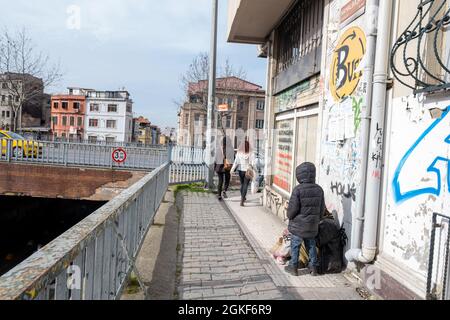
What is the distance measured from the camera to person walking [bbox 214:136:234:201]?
11195 mm

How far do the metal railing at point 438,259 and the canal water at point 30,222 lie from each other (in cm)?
1381

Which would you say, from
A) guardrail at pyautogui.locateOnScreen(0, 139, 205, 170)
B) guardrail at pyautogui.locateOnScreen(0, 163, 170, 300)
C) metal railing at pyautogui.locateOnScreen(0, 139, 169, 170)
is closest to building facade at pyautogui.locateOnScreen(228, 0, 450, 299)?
guardrail at pyautogui.locateOnScreen(0, 163, 170, 300)

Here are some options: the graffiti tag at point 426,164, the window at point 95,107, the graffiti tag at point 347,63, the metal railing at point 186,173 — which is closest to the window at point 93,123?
the window at point 95,107

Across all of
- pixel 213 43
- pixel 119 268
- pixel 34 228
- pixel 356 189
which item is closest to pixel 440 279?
pixel 356 189

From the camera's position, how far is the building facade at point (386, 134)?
3.38 metres

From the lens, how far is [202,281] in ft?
14.5

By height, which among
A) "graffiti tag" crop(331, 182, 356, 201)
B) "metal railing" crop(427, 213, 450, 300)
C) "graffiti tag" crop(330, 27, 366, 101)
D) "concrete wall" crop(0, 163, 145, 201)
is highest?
"graffiti tag" crop(330, 27, 366, 101)

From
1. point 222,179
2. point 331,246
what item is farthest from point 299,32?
point 331,246

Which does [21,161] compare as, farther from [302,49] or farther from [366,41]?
[366,41]

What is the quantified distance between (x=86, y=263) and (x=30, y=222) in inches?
746

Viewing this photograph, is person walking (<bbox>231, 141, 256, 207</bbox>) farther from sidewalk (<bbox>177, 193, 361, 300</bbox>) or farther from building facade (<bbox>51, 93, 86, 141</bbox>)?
building facade (<bbox>51, 93, 86, 141</bbox>)

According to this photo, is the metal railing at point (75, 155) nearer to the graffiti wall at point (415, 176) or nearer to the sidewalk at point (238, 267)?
the sidewalk at point (238, 267)

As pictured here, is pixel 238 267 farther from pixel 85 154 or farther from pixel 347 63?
pixel 85 154

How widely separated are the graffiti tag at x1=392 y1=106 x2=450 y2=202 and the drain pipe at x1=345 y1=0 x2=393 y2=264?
0.31m
